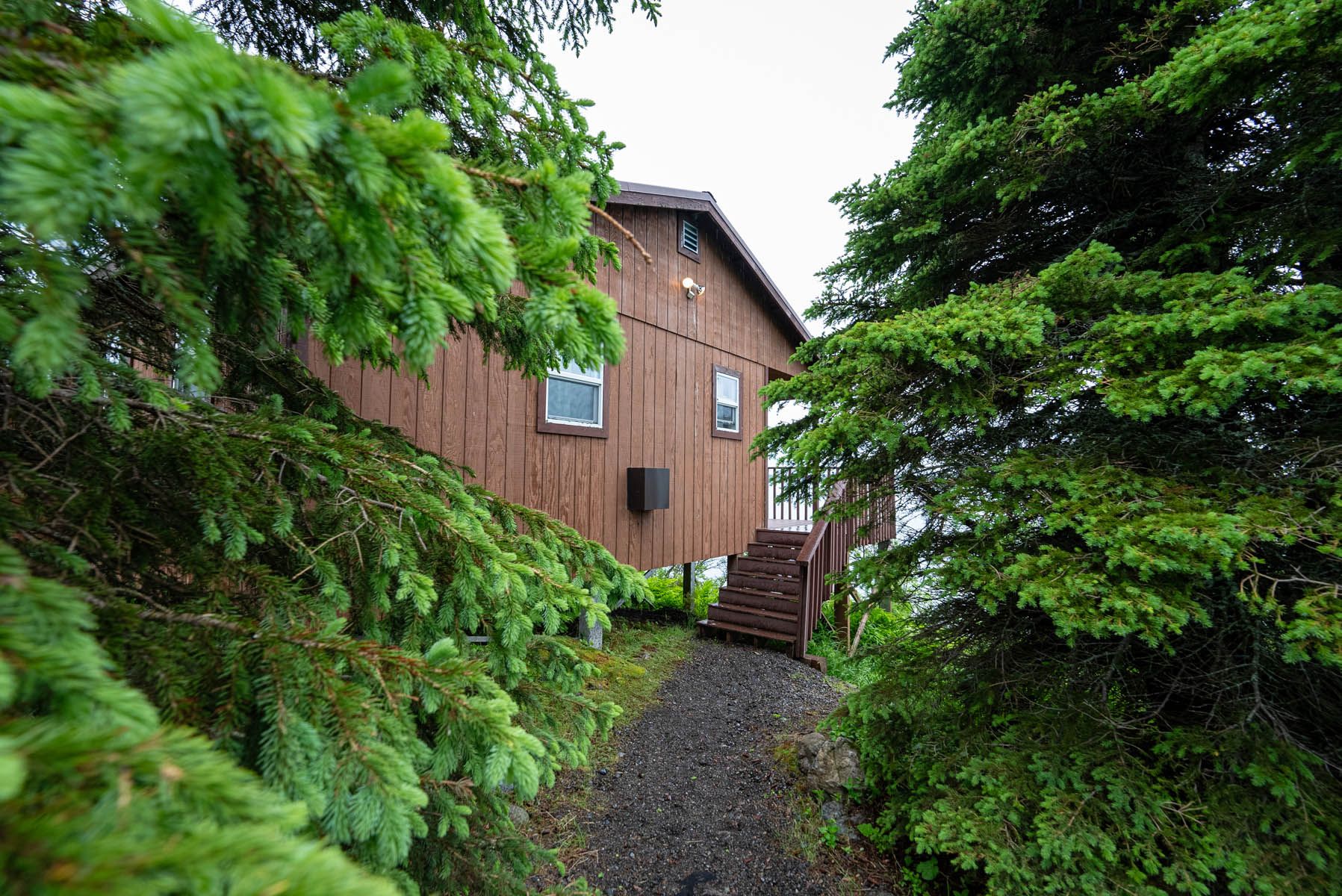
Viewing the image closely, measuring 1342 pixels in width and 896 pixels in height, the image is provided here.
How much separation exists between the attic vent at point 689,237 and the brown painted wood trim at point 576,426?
8.15ft

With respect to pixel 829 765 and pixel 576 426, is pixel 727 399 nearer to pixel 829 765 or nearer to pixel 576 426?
pixel 576 426

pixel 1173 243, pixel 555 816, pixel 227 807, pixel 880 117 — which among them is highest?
pixel 880 117

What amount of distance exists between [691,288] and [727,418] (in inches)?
82.1

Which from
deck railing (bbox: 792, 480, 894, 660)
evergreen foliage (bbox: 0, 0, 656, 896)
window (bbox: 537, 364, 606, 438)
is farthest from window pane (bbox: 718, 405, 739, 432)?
evergreen foliage (bbox: 0, 0, 656, 896)

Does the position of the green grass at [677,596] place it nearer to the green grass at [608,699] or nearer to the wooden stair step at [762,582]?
the green grass at [608,699]

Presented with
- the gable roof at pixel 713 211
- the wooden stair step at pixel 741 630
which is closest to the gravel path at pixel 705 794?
the wooden stair step at pixel 741 630

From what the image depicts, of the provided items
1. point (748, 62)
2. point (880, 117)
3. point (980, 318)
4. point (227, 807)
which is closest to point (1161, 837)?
→ point (980, 318)

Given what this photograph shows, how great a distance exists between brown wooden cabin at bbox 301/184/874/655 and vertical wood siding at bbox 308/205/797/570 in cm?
2

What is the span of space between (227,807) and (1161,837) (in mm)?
3369

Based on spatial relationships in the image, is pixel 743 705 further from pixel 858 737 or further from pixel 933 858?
pixel 933 858

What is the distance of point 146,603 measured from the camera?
3.81ft

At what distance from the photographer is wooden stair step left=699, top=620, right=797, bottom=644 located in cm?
642

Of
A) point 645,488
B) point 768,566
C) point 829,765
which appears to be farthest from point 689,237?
point 829,765

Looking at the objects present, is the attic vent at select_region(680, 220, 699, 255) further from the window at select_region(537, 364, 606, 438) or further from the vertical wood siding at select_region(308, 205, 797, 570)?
the window at select_region(537, 364, 606, 438)
